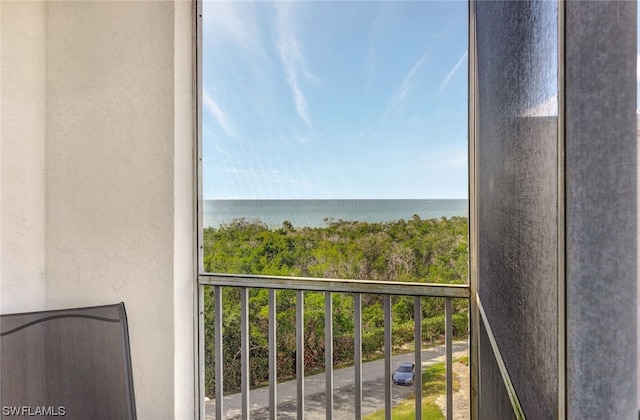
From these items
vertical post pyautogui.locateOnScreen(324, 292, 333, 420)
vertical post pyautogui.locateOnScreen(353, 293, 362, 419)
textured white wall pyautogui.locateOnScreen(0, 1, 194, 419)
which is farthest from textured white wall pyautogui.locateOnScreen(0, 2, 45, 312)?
vertical post pyautogui.locateOnScreen(353, 293, 362, 419)

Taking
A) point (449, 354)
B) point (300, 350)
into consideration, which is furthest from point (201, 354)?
point (449, 354)

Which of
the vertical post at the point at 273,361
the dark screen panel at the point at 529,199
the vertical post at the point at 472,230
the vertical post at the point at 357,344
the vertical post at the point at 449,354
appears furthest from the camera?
the vertical post at the point at 273,361

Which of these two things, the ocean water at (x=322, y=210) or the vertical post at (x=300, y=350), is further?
the vertical post at (x=300, y=350)

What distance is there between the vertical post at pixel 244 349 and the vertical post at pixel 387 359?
2.21 feet

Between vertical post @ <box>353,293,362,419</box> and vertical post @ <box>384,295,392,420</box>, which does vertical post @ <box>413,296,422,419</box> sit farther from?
vertical post @ <box>353,293,362,419</box>

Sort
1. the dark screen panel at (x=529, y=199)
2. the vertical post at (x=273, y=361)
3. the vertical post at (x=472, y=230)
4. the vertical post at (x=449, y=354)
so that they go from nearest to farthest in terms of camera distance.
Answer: the dark screen panel at (x=529, y=199) < the vertical post at (x=472, y=230) < the vertical post at (x=449, y=354) < the vertical post at (x=273, y=361)

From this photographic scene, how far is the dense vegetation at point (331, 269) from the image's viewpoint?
5.61ft

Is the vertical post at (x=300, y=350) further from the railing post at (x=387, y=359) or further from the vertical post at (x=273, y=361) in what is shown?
the railing post at (x=387, y=359)

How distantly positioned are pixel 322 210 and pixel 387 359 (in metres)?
0.73

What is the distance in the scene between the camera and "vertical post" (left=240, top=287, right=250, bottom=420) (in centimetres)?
194

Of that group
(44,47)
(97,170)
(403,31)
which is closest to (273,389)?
(97,170)

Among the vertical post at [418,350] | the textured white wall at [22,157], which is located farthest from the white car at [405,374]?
the textured white wall at [22,157]

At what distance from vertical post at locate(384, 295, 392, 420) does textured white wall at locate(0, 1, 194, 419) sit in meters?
0.96

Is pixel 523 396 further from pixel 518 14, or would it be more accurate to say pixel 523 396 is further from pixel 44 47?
pixel 44 47
